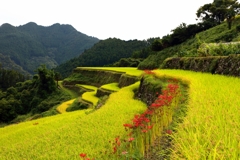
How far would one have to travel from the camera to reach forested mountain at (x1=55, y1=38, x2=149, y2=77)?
80938 mm

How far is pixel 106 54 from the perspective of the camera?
82938 mm

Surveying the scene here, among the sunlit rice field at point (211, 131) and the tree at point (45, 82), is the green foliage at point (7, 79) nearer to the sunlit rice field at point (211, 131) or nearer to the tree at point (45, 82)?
the tree at point (45, 82)

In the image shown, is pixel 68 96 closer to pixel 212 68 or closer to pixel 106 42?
pixel 212 68

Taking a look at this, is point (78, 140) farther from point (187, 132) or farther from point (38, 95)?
point (38, 95)

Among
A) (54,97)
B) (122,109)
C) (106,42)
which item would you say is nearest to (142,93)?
(122,109)

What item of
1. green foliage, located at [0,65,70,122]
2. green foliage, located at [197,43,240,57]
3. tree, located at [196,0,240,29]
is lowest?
green foliage, located at [0,65,70,122]

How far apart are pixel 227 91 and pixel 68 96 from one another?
109 ft

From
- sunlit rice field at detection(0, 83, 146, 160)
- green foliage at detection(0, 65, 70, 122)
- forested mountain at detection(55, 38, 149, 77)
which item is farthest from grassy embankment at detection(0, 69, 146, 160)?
forested mountain at detection(55, 38, 149, 77)

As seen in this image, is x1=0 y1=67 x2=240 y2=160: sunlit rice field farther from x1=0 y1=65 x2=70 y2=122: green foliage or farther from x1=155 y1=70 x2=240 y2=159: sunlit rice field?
Result: x1=0 y1=65 x2=70 y2=122: green foliage

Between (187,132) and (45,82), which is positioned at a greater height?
(187,132)

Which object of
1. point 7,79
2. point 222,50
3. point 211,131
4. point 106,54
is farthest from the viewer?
point 106,54

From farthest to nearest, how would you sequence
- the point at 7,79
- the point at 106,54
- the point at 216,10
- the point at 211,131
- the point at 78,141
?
the point at 106,54, the point at 7,79, the point at 216,10, the point at 78,141, the point at 211,131

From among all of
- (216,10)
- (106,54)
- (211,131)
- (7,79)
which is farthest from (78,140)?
(106,54)

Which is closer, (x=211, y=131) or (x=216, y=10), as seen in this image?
(x=211, y=131)
